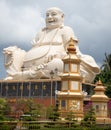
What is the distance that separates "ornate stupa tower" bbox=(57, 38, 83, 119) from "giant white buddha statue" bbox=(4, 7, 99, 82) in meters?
8.05

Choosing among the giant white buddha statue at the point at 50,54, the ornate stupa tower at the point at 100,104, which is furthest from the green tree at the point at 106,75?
the ornate stupa tower at the point at 100,104

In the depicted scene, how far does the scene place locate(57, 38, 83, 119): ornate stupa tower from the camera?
2683cm

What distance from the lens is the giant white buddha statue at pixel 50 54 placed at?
36531 millimetres

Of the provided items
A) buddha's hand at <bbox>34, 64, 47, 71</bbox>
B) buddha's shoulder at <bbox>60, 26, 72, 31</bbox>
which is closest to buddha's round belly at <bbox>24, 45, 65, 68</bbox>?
buddha's hand at <bbox>34, 64, 47, 71</bbox>

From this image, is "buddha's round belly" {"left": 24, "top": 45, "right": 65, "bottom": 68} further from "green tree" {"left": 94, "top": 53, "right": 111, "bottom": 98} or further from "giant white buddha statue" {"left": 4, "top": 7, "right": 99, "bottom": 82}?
"green tree" {"left": 94, "top": 53, "right": 111, "bottom": 98}

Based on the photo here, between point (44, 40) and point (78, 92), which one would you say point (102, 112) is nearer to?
point (78, 92)

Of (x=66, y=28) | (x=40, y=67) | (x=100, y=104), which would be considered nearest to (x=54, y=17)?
(x=66, y=28)

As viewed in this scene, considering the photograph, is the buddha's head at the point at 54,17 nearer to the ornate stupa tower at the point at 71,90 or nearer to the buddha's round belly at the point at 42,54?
the buddha's round belly at the point at 42,54

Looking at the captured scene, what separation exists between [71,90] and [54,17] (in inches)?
536

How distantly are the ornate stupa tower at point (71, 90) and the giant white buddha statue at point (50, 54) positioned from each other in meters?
8.05

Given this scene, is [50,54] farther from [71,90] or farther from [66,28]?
[71,90]

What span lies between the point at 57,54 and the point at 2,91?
6190 millimetres

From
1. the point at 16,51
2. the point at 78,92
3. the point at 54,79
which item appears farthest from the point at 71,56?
the point at 16,51

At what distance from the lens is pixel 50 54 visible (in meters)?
37.3
